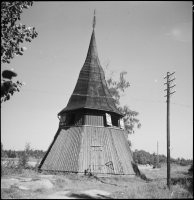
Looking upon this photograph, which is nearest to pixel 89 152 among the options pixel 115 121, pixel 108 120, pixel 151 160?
pixel 108 120

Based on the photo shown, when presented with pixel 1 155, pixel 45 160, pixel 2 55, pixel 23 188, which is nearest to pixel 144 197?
pixel 23 188

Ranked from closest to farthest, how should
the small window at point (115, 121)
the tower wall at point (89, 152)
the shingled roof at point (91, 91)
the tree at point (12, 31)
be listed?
the tree at point (12, 31), the tower wall at point (89, 152), the shingled roof at point (91, 91), the small window at point (115, 121)

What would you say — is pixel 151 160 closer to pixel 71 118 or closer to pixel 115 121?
pixel 115 121

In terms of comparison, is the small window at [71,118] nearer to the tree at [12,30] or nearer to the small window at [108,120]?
the small window at [108,120]

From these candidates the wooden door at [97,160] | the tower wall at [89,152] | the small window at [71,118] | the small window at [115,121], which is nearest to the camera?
the wooden door at [97,160]

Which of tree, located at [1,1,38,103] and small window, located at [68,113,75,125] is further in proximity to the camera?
small window, located at [68,113,75,125]

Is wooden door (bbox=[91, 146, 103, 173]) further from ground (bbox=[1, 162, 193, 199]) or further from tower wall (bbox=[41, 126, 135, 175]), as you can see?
ground (bbox=[1, 162, 193, 199])

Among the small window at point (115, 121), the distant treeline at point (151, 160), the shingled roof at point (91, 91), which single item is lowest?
the distant treeline at point (151, 160)

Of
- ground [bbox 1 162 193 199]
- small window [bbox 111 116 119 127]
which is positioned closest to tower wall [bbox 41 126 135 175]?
ground [bbox 1 162 193 199]

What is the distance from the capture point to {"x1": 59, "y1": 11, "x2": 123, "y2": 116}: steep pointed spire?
65.8 feet

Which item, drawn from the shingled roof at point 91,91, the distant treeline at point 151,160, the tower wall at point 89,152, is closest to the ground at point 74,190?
the tower wall at point 89,152

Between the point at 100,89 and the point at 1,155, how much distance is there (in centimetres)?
1362

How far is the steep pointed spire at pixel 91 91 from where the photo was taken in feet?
65.8

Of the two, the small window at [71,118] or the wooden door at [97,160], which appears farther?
the small window at [71,118]
